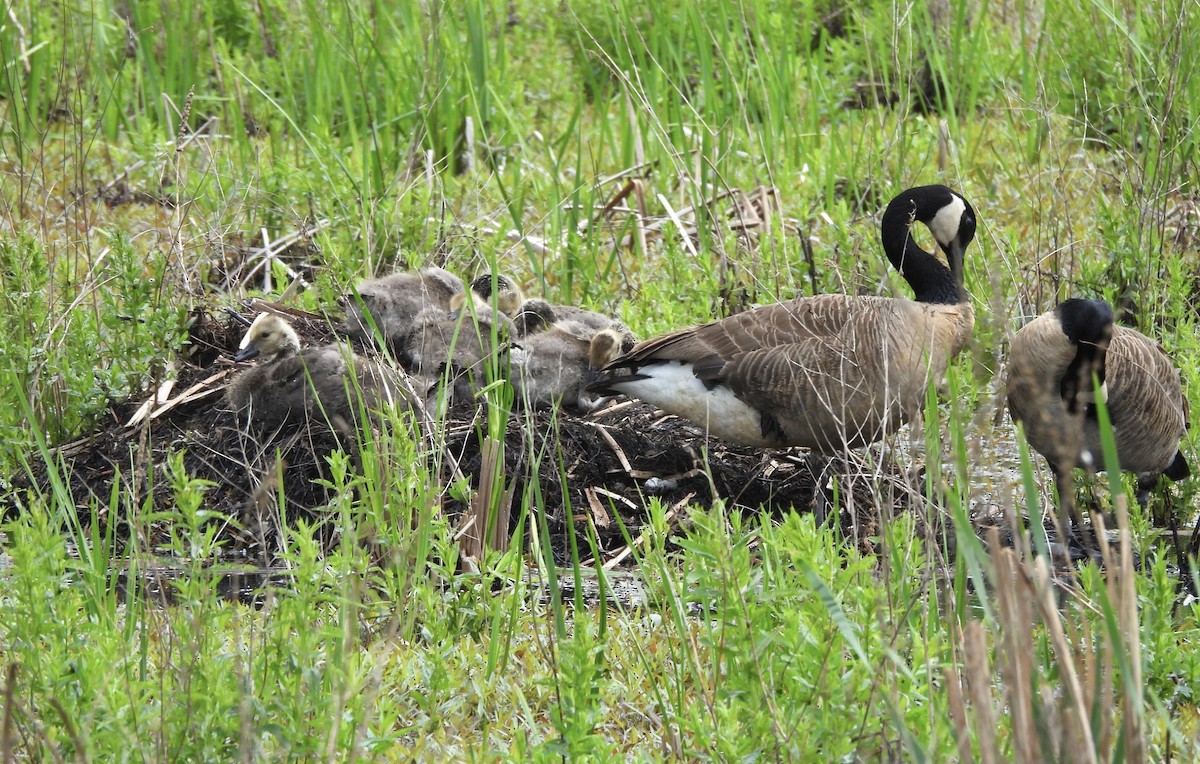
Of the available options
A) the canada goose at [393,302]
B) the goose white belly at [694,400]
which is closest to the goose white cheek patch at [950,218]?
the goose white belly at [694,400]

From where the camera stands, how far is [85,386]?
477 centimetres

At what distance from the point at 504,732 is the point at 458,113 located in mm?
4745

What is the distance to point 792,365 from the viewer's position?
4609mm

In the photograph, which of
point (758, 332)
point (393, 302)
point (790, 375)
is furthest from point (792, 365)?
point (393, 302)

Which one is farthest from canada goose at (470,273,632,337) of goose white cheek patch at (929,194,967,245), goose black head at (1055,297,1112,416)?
goose black head at (1055,297,1112,416)

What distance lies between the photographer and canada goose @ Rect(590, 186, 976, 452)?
459 cm

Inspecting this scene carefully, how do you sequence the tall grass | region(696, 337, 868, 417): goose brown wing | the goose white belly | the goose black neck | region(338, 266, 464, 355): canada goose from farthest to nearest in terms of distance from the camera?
the goose black neck, region(338, 266, 464, 355): canada goose, the goose white belly, region(696, 337, 868, 417): goose brown wing, the tall grass

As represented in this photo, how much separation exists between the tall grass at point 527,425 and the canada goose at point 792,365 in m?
0.18

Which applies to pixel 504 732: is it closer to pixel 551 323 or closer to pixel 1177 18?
pixel 551 323

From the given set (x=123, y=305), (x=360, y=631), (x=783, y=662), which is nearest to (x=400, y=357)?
(x=123, y=305)

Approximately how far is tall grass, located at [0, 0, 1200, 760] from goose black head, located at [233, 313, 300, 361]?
306 millimetres

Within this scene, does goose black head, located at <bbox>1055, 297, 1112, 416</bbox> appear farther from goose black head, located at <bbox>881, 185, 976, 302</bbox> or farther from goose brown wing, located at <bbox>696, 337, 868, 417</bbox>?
goose black head, located at <bbox>881, 185, 976, 302</bbox>

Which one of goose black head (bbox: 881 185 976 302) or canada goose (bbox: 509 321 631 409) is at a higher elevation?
goose black head (bbox: 881 185 976 302)

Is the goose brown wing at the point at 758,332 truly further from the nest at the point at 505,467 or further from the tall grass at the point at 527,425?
the nest at the point at 505,467
